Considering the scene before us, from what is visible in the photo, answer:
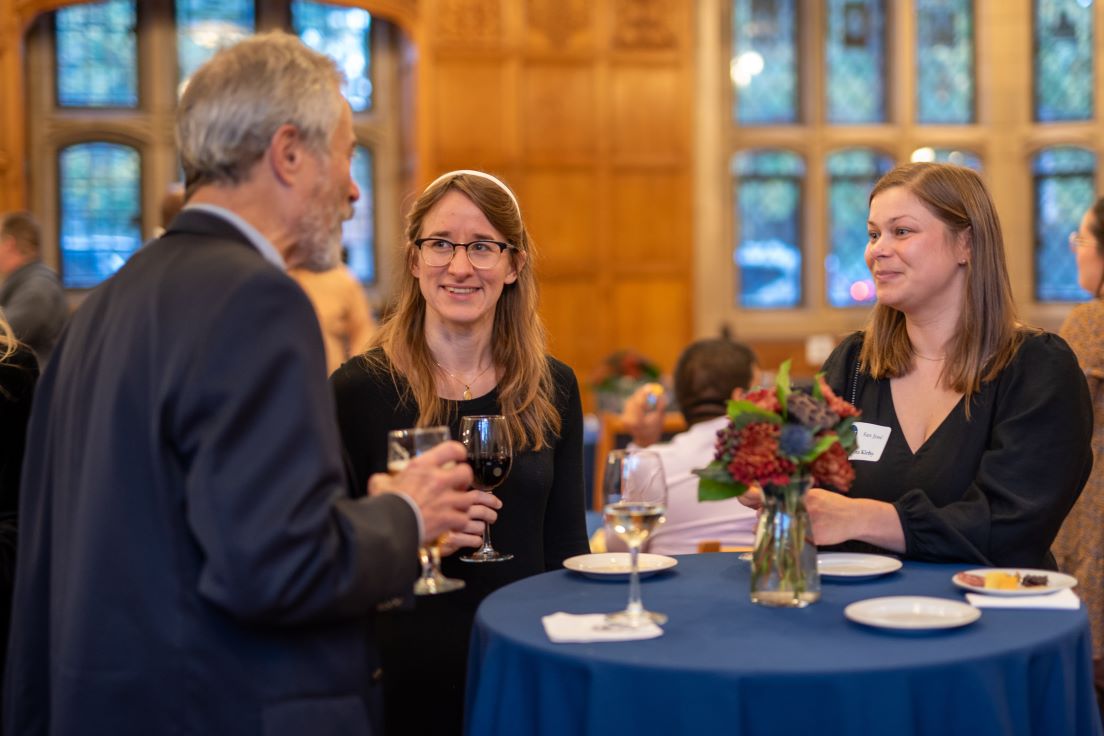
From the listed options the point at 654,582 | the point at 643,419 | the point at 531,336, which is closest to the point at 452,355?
the point at 531,336

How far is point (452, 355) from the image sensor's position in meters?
2.49

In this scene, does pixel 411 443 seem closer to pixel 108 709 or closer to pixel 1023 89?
pixel 108 709

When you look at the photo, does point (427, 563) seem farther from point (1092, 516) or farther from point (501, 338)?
point (1092, 516)

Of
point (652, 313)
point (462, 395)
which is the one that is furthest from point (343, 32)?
point (462, 395)

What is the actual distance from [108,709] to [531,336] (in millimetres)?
1330

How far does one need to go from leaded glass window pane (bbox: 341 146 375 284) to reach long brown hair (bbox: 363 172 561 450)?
703cm

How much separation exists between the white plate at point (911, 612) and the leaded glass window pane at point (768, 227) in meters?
7.89

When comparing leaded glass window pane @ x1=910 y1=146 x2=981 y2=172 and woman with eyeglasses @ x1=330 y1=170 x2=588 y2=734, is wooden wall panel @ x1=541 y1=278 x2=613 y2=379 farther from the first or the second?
woman with eyeglasses @ x1=330 y1=170 x2=588 y2=734

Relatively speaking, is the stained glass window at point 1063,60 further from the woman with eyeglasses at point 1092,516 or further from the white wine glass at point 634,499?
the white wine glass at point 634,499

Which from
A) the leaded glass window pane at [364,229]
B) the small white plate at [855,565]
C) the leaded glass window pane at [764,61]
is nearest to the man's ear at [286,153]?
the small white plate at [855,565]

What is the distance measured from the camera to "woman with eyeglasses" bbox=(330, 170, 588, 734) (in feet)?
7.47

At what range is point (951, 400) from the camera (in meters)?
2.48

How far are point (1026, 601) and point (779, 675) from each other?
57 centimetres

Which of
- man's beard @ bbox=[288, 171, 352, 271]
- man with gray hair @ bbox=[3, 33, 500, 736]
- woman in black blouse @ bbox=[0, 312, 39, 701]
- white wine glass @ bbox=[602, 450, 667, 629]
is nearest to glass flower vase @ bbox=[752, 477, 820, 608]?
white wine glass @ bbox=[602, 450, 667, 629]
